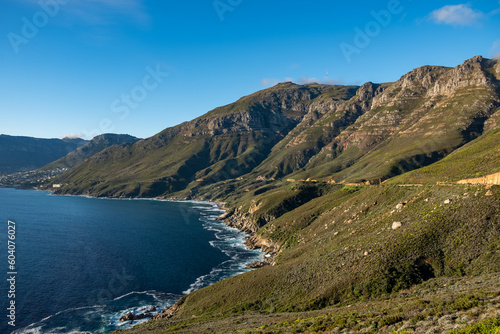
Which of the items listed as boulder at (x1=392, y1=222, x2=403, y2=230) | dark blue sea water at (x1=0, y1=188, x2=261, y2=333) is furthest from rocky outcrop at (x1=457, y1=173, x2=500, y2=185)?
dark blue sea water at (x1=0, y1=188, x2=261, y2=333)

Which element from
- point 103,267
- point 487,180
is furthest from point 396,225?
point 103,267

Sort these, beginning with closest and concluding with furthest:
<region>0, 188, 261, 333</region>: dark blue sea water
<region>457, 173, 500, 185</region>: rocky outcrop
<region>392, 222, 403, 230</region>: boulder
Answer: <region>457, 173, 500, 185</region>: rocky outcrop → <region>392, 222, 403, 230</region>: boulder → <region>0, 188, 261, 333</region>: dark blue sea water

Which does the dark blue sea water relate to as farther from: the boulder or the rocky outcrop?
the rocky outcrop

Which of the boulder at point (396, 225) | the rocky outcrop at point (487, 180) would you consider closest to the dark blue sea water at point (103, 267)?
the boulder at point (396, 225)

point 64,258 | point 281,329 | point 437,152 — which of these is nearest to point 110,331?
point 281,329

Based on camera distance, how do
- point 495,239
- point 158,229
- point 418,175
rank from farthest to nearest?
point 158,229, point 418,175, point 495,239

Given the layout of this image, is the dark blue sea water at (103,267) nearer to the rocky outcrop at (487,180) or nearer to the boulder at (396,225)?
the boulder at (396,225)

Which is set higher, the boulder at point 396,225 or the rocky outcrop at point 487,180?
the rocky outcrop at point 487,180

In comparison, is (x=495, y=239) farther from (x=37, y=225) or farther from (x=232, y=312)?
(x=37, y=225)

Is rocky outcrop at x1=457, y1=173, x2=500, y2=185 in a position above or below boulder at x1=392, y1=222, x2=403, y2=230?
above
